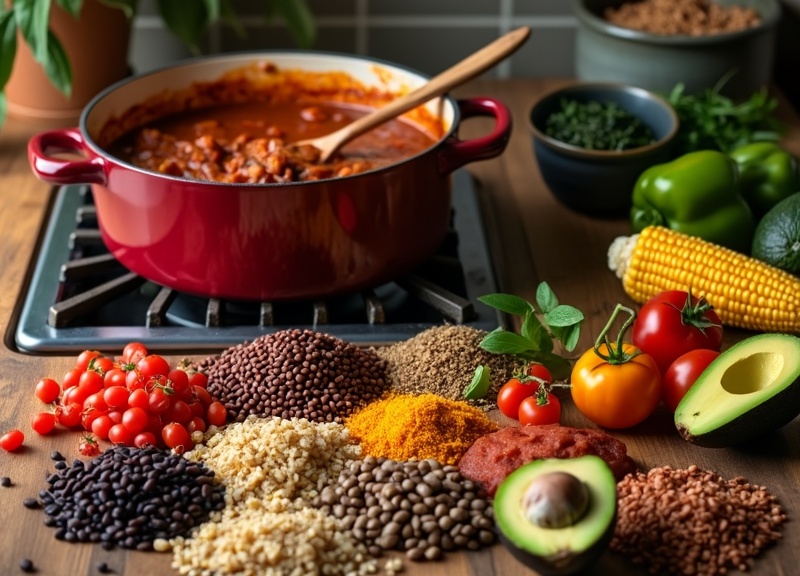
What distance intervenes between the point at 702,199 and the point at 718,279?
0.20 meters

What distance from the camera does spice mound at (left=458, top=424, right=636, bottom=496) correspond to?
4.43 ft

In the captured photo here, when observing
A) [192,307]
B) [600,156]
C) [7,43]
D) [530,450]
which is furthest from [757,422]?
[7,43]

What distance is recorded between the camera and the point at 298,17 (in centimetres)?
221

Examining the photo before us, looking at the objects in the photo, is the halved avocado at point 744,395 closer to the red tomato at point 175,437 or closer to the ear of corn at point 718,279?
the ear of corn at point 718,279

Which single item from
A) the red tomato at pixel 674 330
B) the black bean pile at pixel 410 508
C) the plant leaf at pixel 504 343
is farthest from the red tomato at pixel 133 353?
the red tomato at pixel 674 330

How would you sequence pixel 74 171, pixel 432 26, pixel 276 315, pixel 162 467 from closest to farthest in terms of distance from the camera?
pixel 162 467, pixel 74 171, pixel 276 315, pixel 432 26

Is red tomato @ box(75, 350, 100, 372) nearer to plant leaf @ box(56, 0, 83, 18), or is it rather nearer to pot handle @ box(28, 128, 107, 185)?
pot handle @ box(28, 128, 107, 185)

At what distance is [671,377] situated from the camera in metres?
1.49

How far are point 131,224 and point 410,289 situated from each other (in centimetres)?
44

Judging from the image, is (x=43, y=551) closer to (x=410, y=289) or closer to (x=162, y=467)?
(x=162, y=467)

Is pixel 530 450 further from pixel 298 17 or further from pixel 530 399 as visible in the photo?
pixel 298 17

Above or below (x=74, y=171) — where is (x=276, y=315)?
below

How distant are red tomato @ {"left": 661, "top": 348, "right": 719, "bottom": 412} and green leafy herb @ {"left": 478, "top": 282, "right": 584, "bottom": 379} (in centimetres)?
14

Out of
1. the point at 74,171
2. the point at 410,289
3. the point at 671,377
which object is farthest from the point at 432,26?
the point at 671,377
